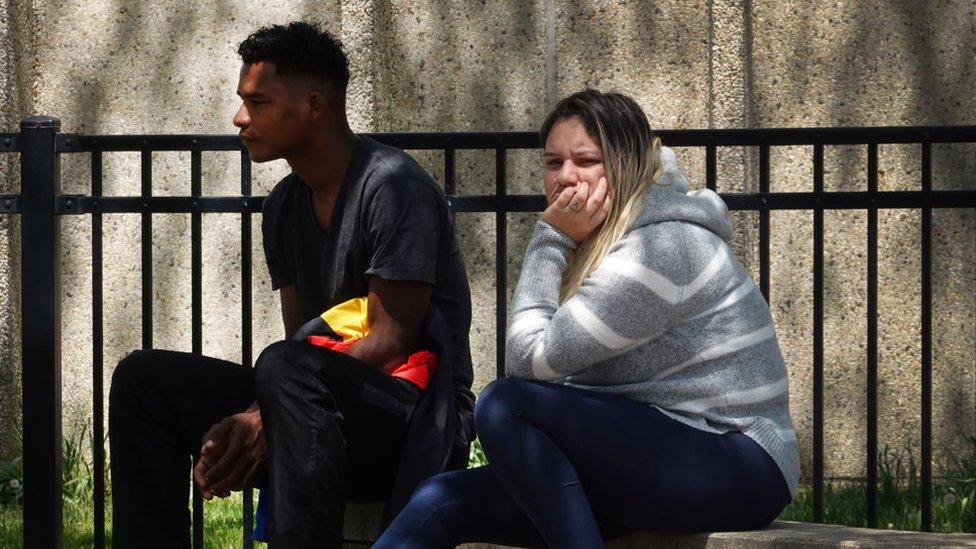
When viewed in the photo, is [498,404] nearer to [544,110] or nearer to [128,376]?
A: [128,376]

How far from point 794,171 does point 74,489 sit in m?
2.83

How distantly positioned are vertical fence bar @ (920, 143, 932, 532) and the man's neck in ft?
4.96

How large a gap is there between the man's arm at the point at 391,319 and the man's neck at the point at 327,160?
353 mm

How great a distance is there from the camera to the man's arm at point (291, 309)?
4102 mm

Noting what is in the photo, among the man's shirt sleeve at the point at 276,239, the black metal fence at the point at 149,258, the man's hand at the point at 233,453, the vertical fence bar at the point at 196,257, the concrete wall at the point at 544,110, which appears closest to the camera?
the man's hand at the point at 233,453

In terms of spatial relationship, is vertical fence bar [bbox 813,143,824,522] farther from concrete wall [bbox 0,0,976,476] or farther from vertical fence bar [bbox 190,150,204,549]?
vertical fence bar [bbox 190,150,204,549]

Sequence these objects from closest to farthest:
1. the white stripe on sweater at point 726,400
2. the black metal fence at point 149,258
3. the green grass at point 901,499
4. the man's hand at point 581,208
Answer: the white stripe on sweater at point 726,400, the man's hand at point 581,208, the black metal fence at point 149,258, the green grass at point 901,499

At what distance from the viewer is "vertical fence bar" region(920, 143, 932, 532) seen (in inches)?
162

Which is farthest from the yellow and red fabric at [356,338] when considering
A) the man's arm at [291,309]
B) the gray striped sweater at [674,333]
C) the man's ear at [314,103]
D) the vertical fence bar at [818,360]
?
the vertical fence bar at [818,360]

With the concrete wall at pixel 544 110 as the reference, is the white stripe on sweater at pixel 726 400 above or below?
below

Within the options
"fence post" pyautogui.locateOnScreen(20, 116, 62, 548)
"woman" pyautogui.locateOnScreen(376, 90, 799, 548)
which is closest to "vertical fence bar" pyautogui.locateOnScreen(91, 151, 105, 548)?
"fence post" pyautogui.locateOnScreen(20, 116, 62, 548)

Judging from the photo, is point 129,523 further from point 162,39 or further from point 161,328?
point 162,39

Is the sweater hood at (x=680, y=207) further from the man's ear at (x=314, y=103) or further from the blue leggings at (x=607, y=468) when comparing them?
the man's ear at (x=314, y=103)

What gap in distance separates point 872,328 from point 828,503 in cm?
112
